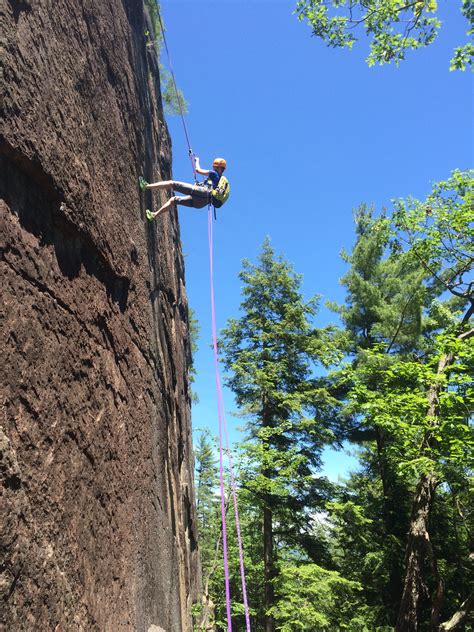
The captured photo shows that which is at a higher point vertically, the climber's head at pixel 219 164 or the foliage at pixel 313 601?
the climber's head at pixel 219 164

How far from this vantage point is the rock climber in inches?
228

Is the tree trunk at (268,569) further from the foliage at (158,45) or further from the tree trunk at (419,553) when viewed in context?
the foliage at (158,45)

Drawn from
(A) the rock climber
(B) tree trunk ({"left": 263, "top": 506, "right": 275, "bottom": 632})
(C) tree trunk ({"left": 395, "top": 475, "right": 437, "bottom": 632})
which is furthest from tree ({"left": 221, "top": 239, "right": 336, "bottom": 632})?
(A) the rock climber

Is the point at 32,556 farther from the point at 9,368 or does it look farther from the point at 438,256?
the point at 438,256

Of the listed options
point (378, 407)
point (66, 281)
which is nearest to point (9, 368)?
point (66, 281)

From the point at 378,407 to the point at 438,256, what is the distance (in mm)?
4937

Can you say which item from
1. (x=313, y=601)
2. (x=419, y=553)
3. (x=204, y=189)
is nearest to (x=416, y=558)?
(x=419, y=553)

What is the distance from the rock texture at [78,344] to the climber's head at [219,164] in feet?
7.05

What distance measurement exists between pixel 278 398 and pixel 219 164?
770 cm

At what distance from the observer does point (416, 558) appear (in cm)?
809

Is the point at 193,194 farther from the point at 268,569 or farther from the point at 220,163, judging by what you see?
the point at 268,569

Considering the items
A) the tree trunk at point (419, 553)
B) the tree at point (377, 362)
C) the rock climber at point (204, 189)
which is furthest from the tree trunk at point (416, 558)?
the rock climber at point (204, 189)

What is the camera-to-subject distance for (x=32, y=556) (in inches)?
77.5

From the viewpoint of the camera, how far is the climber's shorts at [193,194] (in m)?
5.98
